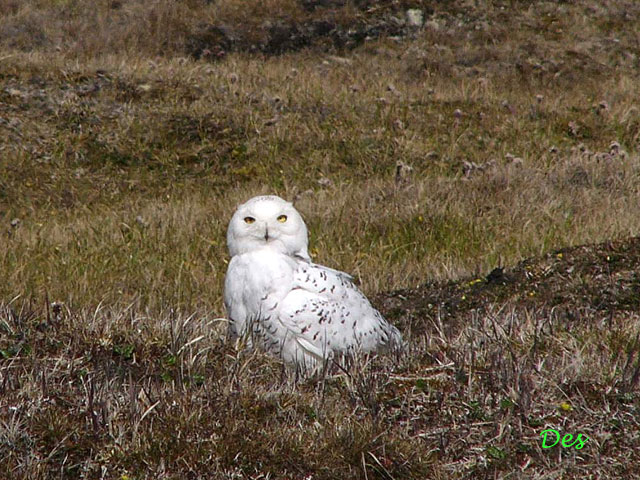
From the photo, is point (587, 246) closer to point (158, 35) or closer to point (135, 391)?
point (135, 391)

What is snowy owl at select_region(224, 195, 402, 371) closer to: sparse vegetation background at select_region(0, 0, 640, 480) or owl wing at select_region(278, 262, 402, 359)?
owl wing at select_region(278, 262, 402, 359)

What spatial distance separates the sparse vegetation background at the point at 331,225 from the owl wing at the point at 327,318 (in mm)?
357

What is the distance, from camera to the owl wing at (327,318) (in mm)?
5141

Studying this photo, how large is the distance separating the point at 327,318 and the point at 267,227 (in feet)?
2.23

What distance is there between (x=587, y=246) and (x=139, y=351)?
4.32 metres

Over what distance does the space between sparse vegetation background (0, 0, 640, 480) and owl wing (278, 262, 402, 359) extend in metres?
0.36

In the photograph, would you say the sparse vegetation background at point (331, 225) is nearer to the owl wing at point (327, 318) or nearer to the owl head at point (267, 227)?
the owl wing at point (327, 318)

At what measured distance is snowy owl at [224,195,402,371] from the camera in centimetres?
513

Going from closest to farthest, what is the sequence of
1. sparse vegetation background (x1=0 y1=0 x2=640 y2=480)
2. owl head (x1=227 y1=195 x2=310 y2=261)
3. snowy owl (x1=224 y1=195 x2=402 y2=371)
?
sparse vegetation background (x1=0 y1=0 x2=640 y2=480) → snowy owl (x1=224 y1=195 x2=402 y2=371) → owl head (x1=227 y1=195 x2=310 y2=261)

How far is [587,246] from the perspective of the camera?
7461 mm

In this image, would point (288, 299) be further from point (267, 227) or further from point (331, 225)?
point (331, 225)

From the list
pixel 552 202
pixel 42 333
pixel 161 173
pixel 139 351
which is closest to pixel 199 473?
pixel 139 351

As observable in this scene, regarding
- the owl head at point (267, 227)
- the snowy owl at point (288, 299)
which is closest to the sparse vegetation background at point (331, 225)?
the snowy owl at point (288, 299)

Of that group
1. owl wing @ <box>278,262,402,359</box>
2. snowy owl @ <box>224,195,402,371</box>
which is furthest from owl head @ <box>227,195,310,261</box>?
owl wing @ <box>278,262,402,359</box>
